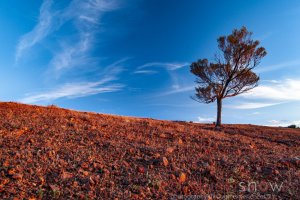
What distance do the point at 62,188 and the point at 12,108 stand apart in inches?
383

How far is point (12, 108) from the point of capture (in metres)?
13.7

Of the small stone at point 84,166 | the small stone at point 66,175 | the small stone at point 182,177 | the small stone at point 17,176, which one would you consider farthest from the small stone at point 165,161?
the small stone at point 17,176

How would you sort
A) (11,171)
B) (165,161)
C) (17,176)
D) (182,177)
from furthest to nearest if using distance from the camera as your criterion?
(165,161) < (182,177) < (11,171) < (17,176)

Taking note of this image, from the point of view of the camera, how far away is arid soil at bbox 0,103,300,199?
569cm

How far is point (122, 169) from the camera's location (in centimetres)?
678

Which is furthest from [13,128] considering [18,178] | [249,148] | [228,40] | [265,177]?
[228,40]

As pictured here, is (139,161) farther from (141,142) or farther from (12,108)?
(12,108)

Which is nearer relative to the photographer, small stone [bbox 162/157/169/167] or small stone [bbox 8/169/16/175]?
small stone [bbox 8/169/16/175]

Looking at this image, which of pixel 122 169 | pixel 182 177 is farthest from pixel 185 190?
pixel 122 169

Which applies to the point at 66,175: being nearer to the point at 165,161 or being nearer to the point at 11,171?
the point at 11,171

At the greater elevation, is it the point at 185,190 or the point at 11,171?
the point at 11,171

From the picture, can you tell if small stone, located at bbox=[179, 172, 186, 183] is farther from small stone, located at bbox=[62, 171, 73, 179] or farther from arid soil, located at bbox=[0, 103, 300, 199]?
small stone, located at bbox=[62, 171, 73, 179]

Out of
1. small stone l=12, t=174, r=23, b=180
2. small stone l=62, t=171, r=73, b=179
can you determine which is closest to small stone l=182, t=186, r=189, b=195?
small stone l=62, t=171, r=73, b=179

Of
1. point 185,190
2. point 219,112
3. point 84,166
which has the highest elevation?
point 219,112
